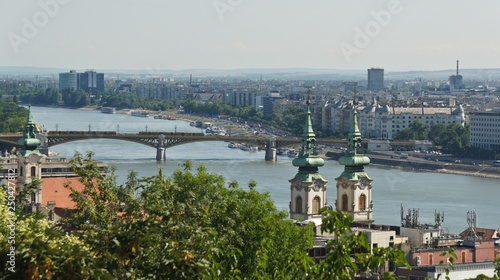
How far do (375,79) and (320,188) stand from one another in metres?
90.9

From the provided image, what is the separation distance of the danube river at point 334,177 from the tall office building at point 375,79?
60154 mm

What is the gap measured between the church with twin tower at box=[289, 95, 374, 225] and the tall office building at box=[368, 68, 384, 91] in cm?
8900

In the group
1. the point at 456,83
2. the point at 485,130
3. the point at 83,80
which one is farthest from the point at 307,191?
the point at 83,80

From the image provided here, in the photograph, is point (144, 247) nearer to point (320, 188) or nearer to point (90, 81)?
point (320, 188)

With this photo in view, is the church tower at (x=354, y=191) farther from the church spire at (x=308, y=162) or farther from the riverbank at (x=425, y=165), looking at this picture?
the riverbank at (x=425, y=165)

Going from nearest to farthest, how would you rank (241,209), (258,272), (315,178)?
1. (258,272)
2. (241,209)
3. (315,178)

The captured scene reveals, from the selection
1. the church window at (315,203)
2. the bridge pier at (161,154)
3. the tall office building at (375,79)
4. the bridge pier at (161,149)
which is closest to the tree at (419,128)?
the bridge pier at (161,149)

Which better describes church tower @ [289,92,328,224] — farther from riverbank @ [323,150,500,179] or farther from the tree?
the tree

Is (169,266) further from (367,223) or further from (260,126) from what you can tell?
(260,126)

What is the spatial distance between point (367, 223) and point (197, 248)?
8151mm

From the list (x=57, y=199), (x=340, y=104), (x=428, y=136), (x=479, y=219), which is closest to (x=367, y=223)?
(x=57, y=199)

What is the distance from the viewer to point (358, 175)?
1434 cm

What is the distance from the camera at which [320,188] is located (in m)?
14.1

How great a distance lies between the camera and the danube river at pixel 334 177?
21219 mm
